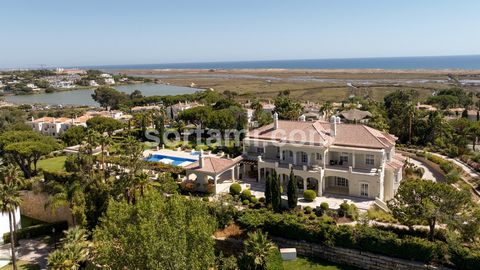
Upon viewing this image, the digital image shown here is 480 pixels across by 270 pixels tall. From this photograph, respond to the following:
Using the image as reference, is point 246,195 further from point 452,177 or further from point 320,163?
point 452,177

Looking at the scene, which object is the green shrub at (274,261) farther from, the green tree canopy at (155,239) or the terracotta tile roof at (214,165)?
the terracotta tile roof at (214,165)

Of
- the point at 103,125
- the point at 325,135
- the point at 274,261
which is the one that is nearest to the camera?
the point at 274,261

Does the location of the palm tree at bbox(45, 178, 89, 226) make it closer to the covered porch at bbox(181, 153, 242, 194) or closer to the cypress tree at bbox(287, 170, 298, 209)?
the covered porch at bbox(181, 153, 242, 194)

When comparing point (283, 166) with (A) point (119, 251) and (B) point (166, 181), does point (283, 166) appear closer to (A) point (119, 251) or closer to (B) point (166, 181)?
(B) point (166, 181)

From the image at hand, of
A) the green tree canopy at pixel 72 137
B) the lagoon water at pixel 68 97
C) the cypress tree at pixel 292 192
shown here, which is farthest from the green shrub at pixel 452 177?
the lagoon water at pixel 68 97

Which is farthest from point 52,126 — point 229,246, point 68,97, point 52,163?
point 68,97

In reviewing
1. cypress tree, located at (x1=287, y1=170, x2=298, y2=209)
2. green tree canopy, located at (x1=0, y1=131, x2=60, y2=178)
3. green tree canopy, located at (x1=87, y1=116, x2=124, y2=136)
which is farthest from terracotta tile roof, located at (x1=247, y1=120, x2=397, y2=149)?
green tree canopy, located at (x1=87, y1=116, x2=124, y2=136)
